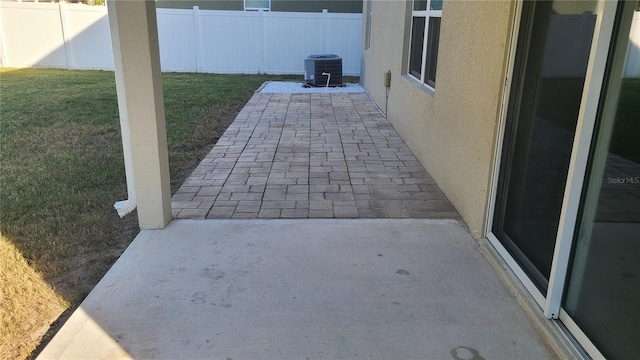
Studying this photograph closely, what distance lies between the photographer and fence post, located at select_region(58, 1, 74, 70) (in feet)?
50.5

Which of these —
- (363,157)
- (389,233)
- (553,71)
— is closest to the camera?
(553,71)

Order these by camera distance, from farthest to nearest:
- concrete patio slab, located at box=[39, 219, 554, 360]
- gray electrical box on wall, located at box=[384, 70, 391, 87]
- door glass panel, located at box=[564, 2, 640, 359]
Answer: gray electrical box on wall, located at box=[384, 70, 391, 87] → concrete patio slab, located at box=[39, 219, 554, 360] → door glass panel, located at box=[564, 2, 640, 359]

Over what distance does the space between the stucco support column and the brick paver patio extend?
366 mm

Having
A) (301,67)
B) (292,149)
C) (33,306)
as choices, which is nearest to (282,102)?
(292,149)

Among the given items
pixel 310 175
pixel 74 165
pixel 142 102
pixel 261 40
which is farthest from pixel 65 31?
pixel 142 102

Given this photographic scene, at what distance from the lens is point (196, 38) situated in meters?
15.9

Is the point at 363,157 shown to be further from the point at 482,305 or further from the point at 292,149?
the point at 482,305

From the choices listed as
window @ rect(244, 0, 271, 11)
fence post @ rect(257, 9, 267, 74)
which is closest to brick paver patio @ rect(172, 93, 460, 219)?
fence post @ rect(257, 9, 267, 74)

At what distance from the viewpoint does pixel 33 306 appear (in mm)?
2912

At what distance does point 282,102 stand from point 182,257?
7.52 meters

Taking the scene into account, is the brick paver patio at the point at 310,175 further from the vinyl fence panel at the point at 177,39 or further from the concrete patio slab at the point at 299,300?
the vinyl fence panel at the point at 177,39

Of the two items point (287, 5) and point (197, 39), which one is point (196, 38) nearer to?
point (197, 39)

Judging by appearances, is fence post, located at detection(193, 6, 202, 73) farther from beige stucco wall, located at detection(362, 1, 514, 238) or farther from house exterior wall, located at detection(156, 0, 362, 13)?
beige stucco wall, located at detection(362, 1, 514, 238)

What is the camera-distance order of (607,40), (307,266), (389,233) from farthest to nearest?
1. (389,233)
2. (307,266)
3. (607,40)
